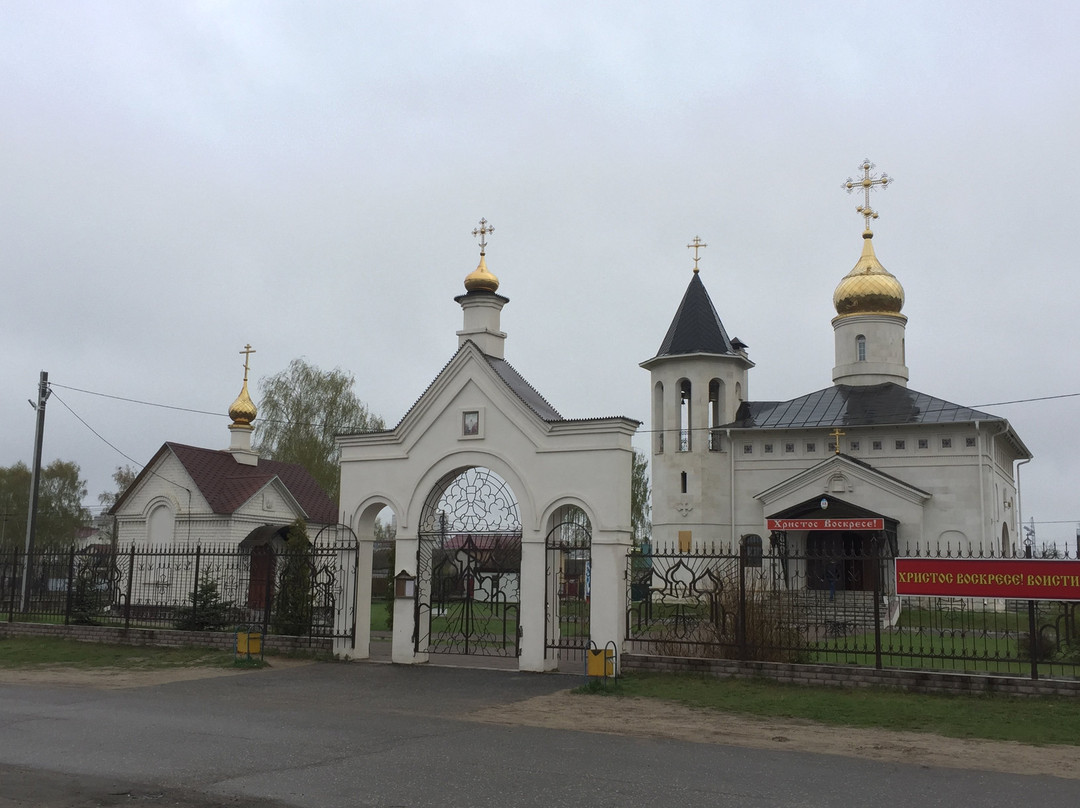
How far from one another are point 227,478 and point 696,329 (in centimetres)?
1844

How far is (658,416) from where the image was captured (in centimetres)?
3972

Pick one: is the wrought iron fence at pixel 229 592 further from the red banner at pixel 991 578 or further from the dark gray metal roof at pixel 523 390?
the red banner at pixel 991 578

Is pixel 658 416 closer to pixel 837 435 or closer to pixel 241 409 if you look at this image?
pixel 837 435

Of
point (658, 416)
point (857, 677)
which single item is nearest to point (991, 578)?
point (857, 677)

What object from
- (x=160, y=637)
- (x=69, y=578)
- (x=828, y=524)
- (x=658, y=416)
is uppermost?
(x=658, y=416)

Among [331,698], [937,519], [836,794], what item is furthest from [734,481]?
[836,794]

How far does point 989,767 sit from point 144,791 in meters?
7.38

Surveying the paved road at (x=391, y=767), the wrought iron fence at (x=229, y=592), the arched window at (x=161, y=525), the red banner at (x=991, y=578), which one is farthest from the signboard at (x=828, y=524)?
the paved road at (x=391, y=767)

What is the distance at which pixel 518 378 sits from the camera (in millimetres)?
17891

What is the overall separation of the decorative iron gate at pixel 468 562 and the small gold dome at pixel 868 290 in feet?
91.3

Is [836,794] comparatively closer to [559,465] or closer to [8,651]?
[559,465]

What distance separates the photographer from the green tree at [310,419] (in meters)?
45.4

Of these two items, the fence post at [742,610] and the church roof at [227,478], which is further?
the church roof at [227,478]

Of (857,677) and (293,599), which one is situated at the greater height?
(293,599)
